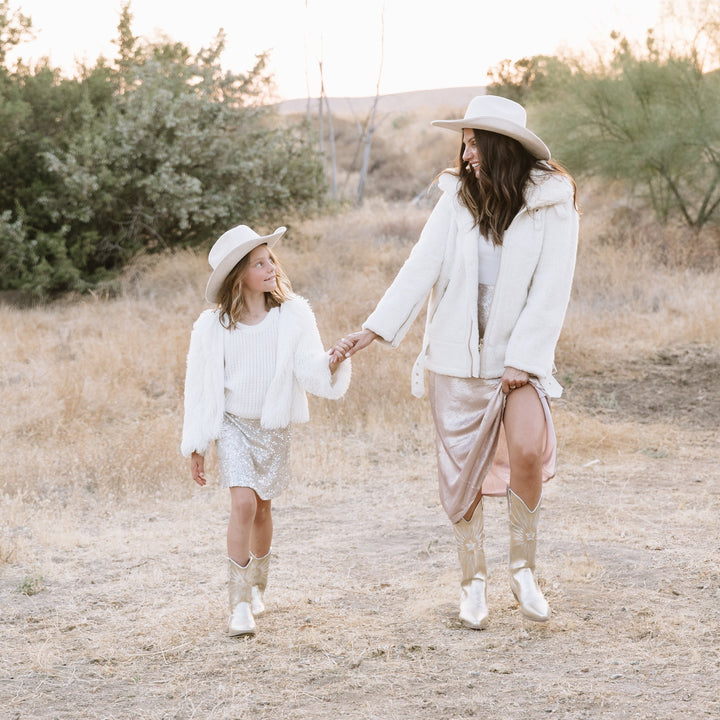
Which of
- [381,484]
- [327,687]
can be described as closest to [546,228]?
[327,687]

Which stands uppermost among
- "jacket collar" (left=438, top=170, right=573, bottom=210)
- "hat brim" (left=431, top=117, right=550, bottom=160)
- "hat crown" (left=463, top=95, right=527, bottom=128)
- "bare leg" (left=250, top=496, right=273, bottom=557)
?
"hat crown" (left=463, top=95, right=527, bottom=128)

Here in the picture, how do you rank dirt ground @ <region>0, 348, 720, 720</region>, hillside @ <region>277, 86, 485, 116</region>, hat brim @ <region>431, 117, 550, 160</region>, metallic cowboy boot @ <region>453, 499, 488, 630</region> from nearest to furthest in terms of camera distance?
dirt ground @ <region>0, 348, 720, 720</region> < hat brim @ <region>431, 117, 550, 160</region> < metallic cowboy boot @ <region>453, 499, 488, 630</region> < hillside @ <region>277, 86, 485, 116</region>

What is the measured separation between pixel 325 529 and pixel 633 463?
7.79 ft

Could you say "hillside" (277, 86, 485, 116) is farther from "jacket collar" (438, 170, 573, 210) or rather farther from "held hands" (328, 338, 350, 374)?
"held hands" (328, 338, 350, 374)

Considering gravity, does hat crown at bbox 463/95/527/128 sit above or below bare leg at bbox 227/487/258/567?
above

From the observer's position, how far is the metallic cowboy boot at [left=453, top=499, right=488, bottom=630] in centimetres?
357

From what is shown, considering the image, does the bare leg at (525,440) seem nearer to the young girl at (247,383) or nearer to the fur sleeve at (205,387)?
the young girl at (247,383)

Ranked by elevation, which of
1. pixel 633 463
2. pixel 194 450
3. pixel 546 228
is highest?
pixel 546 228

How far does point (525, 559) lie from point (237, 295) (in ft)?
4.71

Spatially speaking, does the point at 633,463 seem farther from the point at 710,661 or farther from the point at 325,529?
the point at 710,661

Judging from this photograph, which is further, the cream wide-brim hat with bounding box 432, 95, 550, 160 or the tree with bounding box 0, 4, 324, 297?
the tree with bounding box 0, 4, 324, 297

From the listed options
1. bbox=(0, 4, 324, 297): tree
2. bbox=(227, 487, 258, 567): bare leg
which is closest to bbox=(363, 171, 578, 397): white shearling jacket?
bbox=(227, 487, 258, 567): bare leg

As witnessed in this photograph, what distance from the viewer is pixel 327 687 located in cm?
309

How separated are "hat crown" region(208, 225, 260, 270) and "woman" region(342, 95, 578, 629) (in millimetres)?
517
